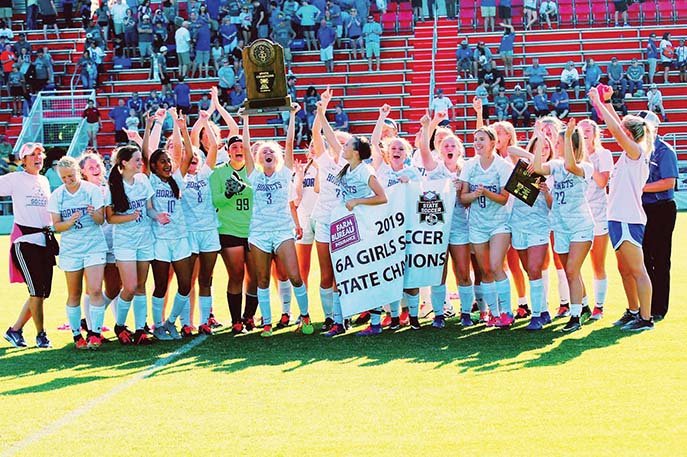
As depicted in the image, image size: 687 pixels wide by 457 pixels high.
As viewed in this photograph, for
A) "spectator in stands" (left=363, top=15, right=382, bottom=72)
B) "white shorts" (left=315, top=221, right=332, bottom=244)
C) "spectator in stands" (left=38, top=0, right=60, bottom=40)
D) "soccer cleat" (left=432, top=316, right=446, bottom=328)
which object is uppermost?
"spectator in stands" (left=38, top=0, right=60, bottom=40)

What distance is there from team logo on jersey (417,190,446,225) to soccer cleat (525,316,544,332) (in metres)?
1.21

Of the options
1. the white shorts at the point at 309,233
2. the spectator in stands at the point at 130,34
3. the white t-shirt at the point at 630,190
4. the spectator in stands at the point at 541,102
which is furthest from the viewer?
the spectator in stands at the point at 130,34

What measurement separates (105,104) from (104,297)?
21.8 metres

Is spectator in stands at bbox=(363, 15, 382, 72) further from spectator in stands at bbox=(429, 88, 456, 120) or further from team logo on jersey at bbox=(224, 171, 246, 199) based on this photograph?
team logo on jersey at bbox=(224, 171, 246, 199)

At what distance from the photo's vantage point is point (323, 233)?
9.87 meters

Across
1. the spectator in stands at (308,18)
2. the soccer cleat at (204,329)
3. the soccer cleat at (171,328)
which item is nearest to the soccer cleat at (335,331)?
the soccer cleat at (204,329)

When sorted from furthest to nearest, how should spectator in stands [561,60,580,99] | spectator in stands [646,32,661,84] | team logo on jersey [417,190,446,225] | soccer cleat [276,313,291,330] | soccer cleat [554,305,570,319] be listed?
spectator in stands [646,32,661,84], spectator in stands [561,60,580,99], soccer cleat [554,305,570,319], soccer cleat [276,313,291,330], team logo on jersey [417,190,446,225]

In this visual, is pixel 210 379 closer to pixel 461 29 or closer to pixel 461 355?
pixel 461 355

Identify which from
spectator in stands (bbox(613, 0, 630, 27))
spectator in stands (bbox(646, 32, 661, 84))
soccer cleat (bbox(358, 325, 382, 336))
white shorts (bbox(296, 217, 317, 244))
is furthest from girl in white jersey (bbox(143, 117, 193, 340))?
spectator in stands (bbox(613, 0, 630, 27))

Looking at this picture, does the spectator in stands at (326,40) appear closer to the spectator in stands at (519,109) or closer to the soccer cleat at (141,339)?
the spectator in stands at (519,109)

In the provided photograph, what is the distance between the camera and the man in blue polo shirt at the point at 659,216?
950 centimetres

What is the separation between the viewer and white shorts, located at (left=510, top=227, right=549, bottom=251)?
30.8 ft

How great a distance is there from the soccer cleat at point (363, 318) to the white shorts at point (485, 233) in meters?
1.38

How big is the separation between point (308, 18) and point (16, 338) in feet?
72.1
